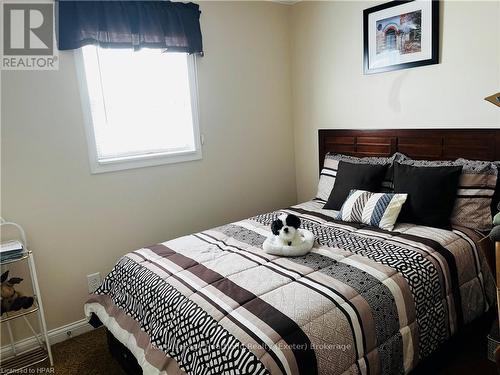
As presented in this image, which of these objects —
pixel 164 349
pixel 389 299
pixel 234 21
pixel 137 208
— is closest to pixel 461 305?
pixel 389 299

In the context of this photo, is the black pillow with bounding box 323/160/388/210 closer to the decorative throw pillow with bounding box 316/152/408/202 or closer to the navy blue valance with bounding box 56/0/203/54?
the decorative throw pillow with bounding box 316/152/408/202

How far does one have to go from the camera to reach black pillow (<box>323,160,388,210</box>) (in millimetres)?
2611

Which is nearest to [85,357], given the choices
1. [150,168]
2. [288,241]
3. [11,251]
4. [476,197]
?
[11,251]

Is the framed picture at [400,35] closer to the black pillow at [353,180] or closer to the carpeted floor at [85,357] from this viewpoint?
the black pillow at [353,180]

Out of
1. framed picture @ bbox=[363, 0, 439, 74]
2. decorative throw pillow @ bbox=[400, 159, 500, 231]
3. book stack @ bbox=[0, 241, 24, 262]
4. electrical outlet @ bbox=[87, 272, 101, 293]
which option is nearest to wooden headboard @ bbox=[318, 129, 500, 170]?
decorative throw pillow @ bbox=[400, 159, 500, 231]

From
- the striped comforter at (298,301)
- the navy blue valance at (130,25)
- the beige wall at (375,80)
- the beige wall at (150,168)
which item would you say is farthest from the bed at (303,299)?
the navy blue valance at (130,25)

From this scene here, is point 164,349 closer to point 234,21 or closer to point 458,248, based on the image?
point 458,248

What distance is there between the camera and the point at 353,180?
8.79ft

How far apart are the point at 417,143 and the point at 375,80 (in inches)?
24.0

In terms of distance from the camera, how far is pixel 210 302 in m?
1.59

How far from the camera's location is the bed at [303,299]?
1405 millimetres

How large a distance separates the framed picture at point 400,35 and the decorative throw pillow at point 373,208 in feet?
3.35

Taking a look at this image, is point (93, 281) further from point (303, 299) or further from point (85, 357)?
point (303, 299)

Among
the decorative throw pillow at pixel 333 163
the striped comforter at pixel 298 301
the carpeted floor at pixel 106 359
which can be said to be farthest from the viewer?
the decorative throw pillow at pixel 333 163
